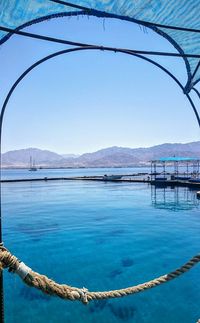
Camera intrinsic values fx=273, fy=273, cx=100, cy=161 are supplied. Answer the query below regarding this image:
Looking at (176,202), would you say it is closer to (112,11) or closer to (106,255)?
(106,255)

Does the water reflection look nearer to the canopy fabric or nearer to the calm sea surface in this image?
the calm sea surface

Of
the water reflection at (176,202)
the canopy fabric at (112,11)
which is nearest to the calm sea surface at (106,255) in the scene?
the water reflection at (176,202)

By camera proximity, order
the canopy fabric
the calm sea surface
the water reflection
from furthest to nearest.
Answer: the water reflection
the calm sea surface
the canopy fabric

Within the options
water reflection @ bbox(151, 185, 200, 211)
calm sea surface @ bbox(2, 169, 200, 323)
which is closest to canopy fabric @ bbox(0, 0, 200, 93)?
calm sea surface @ bbox(2, 169, 200, 323)

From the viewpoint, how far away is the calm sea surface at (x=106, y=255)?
8.20 metres

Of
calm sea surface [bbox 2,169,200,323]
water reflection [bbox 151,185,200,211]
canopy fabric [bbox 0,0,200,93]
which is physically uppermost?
canopy fabric [bbox 0,0,200,93]

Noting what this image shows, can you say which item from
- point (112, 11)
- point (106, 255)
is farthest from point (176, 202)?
point (112, 11)

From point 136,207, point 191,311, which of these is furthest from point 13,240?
point 136,207

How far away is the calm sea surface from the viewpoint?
26.9 feet

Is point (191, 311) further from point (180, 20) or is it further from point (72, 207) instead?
point (72, 207)

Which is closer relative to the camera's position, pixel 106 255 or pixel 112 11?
pixel 112 11

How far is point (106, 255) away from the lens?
13320mm

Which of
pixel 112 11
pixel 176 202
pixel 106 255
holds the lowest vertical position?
pixel 106 255

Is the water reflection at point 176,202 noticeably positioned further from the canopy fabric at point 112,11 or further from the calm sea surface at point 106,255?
the canopy fabric at point 112,11
